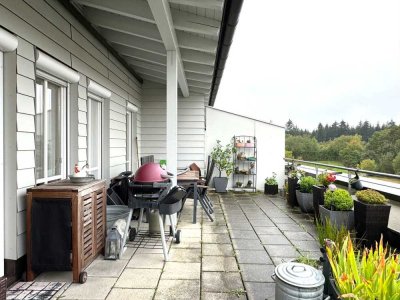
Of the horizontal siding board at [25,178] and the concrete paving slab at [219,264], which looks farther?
the concrete paving slab at [219,264]

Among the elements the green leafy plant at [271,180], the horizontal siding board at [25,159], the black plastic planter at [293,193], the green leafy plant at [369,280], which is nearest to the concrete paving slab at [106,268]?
the horizontal siding board at [25,159]

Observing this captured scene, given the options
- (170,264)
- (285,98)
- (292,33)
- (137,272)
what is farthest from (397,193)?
(285,98)

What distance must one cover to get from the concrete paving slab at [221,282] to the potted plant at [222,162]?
5353mm

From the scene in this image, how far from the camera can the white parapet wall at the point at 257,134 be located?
870 centimetres

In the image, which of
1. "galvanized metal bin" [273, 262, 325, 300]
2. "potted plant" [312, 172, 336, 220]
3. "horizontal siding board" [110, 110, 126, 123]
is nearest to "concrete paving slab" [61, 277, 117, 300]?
"galvanized metal bin" [273, 262, 325, 300]

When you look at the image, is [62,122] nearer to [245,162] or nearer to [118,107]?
[118,107]

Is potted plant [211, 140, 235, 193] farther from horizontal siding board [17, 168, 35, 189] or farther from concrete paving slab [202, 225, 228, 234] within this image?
horizontal siding board [17, 168, 35, 189]

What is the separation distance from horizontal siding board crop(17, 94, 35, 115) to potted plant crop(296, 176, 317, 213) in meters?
4.61

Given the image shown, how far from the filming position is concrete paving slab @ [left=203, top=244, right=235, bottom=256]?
3.47 m

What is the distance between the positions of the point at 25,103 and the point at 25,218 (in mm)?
1032

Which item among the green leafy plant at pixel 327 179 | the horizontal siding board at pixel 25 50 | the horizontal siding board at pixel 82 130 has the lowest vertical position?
the green leafy plant at pixel 327 179

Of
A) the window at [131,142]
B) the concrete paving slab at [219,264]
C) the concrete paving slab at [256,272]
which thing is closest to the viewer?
the concrete paving slab at [256,272]

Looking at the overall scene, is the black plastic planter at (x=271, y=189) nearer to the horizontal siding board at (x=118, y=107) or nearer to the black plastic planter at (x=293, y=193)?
the black plastic planter at (x=293, y=193)

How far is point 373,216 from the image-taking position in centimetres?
368
